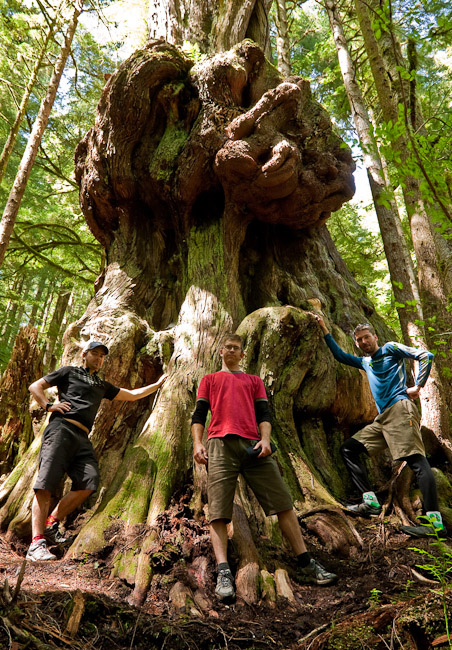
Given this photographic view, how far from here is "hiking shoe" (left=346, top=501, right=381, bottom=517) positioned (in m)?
4.51

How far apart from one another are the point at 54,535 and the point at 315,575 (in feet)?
8.07

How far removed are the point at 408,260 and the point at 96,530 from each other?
5393 millimetres

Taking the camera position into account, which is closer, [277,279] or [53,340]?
[277,279]

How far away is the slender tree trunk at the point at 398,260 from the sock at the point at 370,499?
127 cm

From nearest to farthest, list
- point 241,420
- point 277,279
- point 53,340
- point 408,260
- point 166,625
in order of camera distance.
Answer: point 166,625 → point 241,420 → point 408,260 → point 277,279 → point 53,340

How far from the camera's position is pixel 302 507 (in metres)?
4.34

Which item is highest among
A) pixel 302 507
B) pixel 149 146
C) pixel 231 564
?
pixel 149 146

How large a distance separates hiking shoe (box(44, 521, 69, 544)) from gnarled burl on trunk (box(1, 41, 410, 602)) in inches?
15.7

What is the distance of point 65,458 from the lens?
4.09m

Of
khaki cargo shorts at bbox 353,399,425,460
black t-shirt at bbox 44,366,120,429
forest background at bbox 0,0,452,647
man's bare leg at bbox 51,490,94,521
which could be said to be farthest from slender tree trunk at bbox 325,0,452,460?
man's bare leg at bbox 51,490,94,521

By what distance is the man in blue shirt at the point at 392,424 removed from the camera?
164 inches

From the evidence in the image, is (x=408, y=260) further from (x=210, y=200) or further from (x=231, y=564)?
(x=231, y=564)

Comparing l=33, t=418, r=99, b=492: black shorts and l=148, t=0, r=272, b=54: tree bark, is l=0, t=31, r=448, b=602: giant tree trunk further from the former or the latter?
l=148, t=0, r=272, b=54: tree bark

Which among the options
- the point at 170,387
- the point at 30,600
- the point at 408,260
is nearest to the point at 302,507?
the point at 170,387
